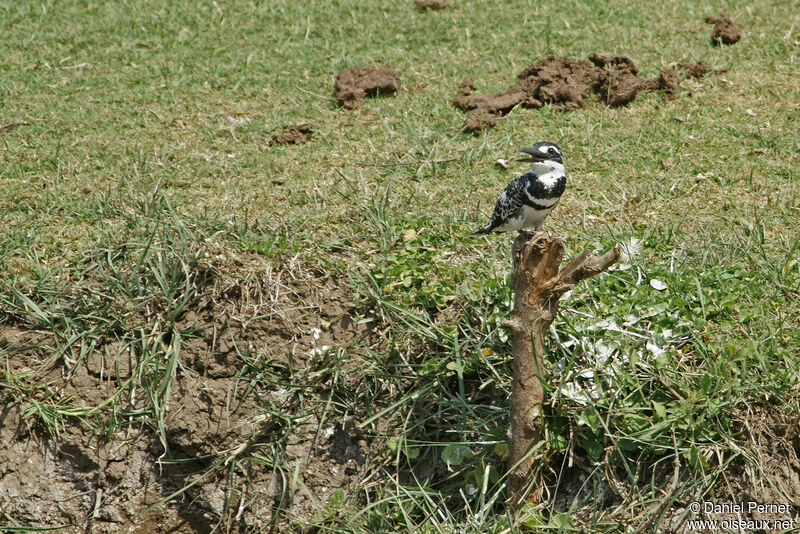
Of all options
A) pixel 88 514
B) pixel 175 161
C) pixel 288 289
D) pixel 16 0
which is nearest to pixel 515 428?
pixel 288 289

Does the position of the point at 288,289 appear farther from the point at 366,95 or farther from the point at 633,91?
the point at 633,91

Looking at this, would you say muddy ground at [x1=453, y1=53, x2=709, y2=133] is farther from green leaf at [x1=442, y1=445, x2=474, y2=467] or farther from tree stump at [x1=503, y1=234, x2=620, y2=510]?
green leaf at [x1=442, y1=445, x2=474, y2=467]

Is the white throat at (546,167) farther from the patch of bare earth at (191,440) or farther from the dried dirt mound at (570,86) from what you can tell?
the dried dirt mound at (570,86)

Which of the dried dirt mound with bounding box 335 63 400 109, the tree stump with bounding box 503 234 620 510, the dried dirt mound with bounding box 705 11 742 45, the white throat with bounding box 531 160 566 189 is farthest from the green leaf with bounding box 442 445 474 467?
the dried dirt mound with bounding box 705 11 742 45

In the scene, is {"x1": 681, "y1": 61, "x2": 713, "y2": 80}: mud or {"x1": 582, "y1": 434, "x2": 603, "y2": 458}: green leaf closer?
{"x1": 582, "y1": 434, "x2": 603, "y2": 458}: green leaf

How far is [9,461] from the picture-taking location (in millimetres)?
4031

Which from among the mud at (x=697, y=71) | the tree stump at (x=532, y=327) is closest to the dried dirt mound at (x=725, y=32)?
the mud at (x=697, y=71)

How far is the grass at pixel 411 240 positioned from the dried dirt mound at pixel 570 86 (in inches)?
→ 5.0

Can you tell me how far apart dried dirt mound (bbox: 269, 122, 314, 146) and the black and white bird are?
89.7 inches

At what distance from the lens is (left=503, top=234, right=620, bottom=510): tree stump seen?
10.2 ft

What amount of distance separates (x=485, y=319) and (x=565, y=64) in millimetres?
3124

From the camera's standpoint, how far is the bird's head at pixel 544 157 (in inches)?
152

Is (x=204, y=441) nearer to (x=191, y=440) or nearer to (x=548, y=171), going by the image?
(x=191, y=440)

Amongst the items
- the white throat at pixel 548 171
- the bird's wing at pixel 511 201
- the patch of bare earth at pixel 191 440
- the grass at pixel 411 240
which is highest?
the white throat at pixel 548 171
